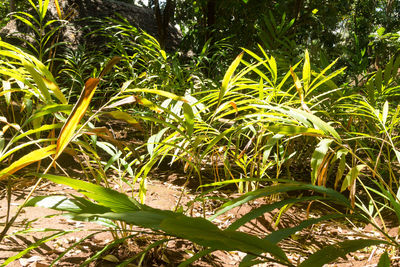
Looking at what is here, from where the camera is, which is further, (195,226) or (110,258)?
(110,258)

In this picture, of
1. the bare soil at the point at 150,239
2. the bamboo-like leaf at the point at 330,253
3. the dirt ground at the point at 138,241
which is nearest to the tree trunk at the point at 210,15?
the bare soil at the point at 150,239

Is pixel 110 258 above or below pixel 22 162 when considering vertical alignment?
below

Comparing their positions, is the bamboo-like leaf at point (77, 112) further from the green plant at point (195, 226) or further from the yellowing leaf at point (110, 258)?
the yellowing leaf at point (110, 258)

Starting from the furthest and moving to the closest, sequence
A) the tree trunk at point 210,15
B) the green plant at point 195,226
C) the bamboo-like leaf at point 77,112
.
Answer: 1. the tree trunk at point 210,15
2. the bamboo-like leaf at point 77,112
3. the green plant at point 195,226

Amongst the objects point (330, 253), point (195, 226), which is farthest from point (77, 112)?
point (330, 253)

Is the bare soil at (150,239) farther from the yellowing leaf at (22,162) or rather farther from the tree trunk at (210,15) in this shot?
the tree trunk at (210,15)

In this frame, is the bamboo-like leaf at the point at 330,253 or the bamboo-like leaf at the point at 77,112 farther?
the bamboo-like leaf at the point at 77,112

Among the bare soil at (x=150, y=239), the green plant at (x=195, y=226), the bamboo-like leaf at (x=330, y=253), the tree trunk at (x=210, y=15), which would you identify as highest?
the tree trunk at (x=210, y=15)

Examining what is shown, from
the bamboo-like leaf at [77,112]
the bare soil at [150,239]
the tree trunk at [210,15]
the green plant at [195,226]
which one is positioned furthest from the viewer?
the tree trunk at [210,15]

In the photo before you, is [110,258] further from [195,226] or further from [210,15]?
[210,15]

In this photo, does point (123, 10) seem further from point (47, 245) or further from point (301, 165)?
point (47, 245)

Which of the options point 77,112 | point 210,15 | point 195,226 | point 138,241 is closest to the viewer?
point 195,226

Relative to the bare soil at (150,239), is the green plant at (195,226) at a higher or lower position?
higher

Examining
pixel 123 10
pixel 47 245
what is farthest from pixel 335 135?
pixel 123 10
